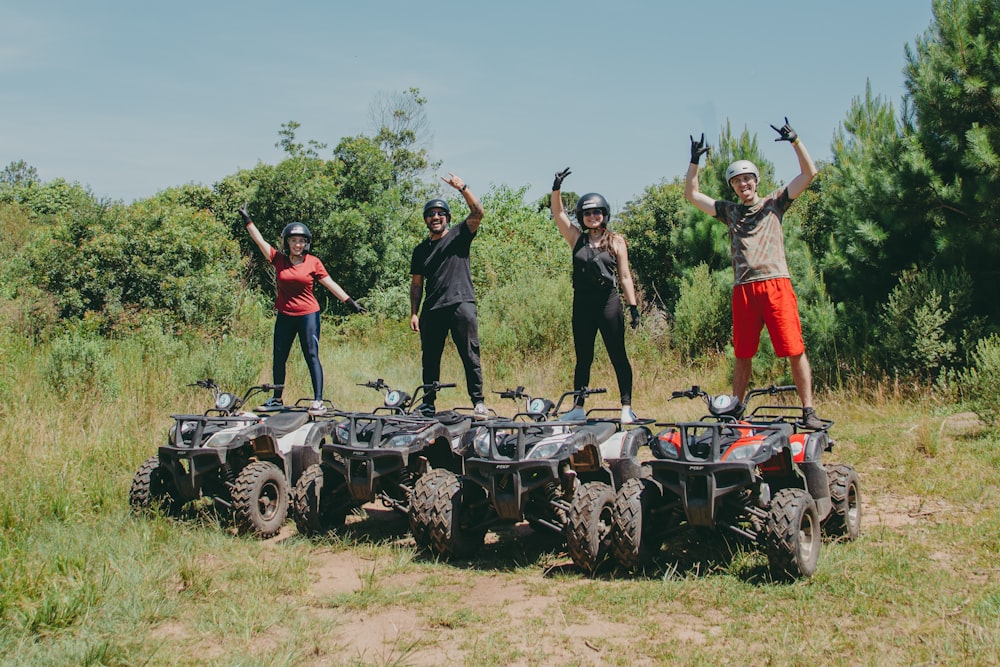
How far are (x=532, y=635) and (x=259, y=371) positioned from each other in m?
7.51

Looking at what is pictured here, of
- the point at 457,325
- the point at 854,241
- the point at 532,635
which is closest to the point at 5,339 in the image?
the point at 457,325

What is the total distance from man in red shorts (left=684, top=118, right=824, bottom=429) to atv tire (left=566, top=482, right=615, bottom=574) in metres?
1.71

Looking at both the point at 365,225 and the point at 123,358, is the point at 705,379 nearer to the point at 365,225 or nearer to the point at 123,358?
the point at 123,358

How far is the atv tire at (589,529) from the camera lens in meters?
4.82

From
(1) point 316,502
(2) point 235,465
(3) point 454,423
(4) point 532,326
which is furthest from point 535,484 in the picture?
(4) point 532,326

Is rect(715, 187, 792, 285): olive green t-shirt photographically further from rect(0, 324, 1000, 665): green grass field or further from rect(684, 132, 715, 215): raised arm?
rect(0, 324, 1000, 665): green grass field

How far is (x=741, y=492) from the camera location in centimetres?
478

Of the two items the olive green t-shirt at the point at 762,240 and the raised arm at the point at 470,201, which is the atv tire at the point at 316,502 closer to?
the raised arm at the point at 470,201

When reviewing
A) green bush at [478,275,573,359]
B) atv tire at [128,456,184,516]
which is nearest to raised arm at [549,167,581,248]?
atv tire at [128,456,184,516]

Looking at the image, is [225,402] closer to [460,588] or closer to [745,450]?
[460,588]

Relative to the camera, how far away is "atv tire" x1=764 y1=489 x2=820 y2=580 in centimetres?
439

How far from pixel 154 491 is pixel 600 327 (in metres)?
3.49

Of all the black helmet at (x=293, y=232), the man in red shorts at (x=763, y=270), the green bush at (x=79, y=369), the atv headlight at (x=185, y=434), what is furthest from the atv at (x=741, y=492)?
the green bush at (x=79, y=369)

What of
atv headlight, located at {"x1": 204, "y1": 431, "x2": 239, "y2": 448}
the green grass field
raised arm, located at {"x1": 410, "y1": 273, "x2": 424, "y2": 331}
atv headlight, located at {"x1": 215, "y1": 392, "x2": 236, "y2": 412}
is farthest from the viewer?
raised arm, located at {"x1": 410, "y1": 273, "x2": 424, "y2": 331}
